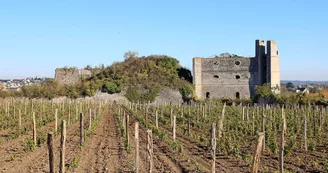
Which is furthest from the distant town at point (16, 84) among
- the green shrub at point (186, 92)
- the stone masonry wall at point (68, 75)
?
the green shrub at point (186, 92)

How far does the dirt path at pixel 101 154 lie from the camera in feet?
39.4

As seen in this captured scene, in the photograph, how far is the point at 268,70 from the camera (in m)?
51.1

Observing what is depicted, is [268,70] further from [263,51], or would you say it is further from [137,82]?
[137,82]

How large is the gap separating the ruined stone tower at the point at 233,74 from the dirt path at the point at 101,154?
33.6m

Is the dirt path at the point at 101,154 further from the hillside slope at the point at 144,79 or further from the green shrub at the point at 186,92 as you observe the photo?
the hillside slope at the point at 144,79

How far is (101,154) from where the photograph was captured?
14.3 metres

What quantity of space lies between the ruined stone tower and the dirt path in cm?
3355

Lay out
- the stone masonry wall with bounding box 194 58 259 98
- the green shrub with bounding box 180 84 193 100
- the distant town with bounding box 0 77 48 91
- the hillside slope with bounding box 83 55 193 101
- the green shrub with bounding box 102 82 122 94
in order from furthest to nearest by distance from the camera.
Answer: the distant town with bounding box 0 77 48 91
the stone masonry wall with bounding box 194 58 259 98
the hillside slope with bounding box 83 55 193 101
the green shrub with bounding box 102 82 122 94
the green shrub with bounding box 180 84 193 100

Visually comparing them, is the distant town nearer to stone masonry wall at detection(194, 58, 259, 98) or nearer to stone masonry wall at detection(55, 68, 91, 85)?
stone masonry wall at detection(55, 68, 91, 85)

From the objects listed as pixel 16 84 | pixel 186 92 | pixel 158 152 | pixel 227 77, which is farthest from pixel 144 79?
pixel 16 84

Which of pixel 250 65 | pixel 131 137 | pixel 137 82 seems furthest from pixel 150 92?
pixel 131 137

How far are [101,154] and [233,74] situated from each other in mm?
40467

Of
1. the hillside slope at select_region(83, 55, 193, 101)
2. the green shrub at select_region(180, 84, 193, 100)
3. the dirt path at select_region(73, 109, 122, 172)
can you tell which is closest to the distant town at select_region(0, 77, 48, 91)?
the hillside slope at select_region(83, 55, 193, 101)

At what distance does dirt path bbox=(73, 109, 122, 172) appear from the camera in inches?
473
